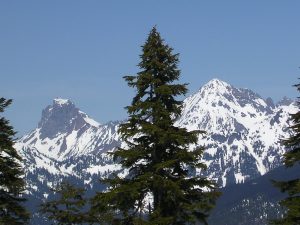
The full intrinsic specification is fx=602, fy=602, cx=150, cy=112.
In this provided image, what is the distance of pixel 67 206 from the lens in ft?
155

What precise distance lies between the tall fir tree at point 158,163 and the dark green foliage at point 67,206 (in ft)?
50.6

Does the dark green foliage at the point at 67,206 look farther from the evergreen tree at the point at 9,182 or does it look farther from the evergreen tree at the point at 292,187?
the evergreen tree at the point at 292,187

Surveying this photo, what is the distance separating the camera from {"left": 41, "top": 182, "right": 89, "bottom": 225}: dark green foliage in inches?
1788

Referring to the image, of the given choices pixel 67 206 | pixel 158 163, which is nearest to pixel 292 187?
pixel 158 163

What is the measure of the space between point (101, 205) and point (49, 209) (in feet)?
60.9

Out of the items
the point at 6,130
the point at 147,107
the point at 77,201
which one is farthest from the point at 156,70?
the point at 77,201

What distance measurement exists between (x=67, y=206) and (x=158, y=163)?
2042 centimetres

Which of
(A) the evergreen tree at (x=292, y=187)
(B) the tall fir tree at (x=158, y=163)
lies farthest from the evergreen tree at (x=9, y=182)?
(A) the evergreen tree at (x=292, y=187)

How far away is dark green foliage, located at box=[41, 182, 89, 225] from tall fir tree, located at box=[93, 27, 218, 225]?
15.4 meters

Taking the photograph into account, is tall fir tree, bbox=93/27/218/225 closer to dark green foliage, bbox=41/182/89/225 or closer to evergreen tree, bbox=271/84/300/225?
evergreen tree, bbox=271/84/300/225

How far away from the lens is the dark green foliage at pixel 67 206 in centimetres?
4542

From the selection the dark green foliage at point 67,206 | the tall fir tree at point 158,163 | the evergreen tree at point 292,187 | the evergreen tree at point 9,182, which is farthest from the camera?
the dark green foliage at point 67,206

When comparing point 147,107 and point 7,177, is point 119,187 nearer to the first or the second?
point 147,107

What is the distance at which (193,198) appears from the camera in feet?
96.9
